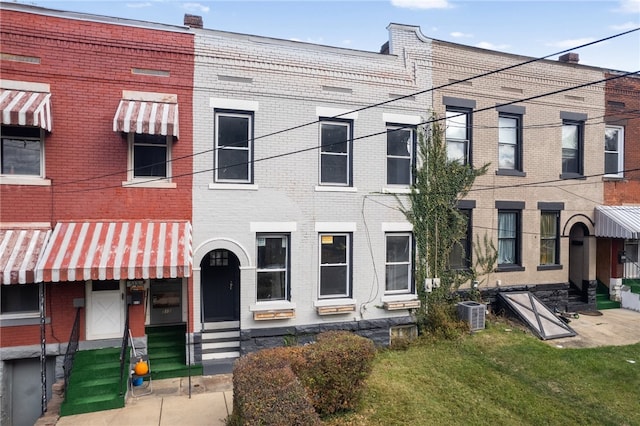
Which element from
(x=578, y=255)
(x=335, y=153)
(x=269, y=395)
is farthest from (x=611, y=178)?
(x=269, y=395)

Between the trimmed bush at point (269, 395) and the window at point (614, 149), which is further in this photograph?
the window at point (614, 149)

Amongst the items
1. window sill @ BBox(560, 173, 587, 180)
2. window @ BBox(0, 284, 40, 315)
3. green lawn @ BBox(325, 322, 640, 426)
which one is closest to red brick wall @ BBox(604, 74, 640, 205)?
window sill @ BBox(560, 173, 587, 180)

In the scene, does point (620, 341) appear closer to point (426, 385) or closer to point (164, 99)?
point (426, 385)

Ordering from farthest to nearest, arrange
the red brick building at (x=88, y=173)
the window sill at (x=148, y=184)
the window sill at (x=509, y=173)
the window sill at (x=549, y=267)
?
the window sill at (x=549, y=267), the window sill at (x=509, y=173), the window sill at (x=148, y=184), the red brick building at (x=88, y=173)

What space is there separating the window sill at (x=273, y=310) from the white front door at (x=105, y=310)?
3.18m

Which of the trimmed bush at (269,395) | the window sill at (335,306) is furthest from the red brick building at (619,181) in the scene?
the trimmed bush at (269,395)

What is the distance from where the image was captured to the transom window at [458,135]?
12625mm

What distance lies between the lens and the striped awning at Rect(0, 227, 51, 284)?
7887 mm

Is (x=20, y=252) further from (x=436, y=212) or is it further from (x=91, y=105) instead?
(x=436, y=212)

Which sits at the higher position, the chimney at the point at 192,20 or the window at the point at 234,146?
the chimney at the point at 192,20

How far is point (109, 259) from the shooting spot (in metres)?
8.35

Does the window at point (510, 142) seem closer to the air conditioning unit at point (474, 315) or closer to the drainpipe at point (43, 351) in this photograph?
the air conditioning unit at point (474, 315)

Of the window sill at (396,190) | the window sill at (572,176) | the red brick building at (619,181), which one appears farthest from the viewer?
the red brick building at (619,181)

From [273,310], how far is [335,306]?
68.1 inches
